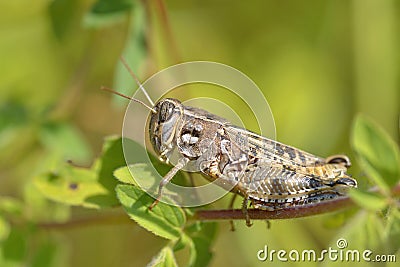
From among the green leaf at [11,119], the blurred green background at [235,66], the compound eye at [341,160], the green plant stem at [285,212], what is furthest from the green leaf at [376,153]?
the green leaf at [11,119]

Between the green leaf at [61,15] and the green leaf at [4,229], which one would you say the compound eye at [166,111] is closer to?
the green leaf at [4,229]

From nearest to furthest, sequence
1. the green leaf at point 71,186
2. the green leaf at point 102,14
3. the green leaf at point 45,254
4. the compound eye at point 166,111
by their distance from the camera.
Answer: the compound eye at point 166,111
the green leaf at point 71,186
the green leaf at point 45,254
the green leaf at point 102,14

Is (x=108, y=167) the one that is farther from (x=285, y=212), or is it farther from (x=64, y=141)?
(x=64, y=141)

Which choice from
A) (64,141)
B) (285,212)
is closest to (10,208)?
(64,141)

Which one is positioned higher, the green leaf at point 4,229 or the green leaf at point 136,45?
the green leaf at point 136,45

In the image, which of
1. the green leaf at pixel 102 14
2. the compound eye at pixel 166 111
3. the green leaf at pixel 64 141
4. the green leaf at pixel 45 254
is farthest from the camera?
the green leaf at pixel 64 141

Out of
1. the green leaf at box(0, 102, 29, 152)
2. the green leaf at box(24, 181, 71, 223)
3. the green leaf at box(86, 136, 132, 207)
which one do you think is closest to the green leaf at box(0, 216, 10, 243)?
the green leaf at box(24, 181, 71, 223)

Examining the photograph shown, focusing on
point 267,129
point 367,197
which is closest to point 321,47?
point 267,129
